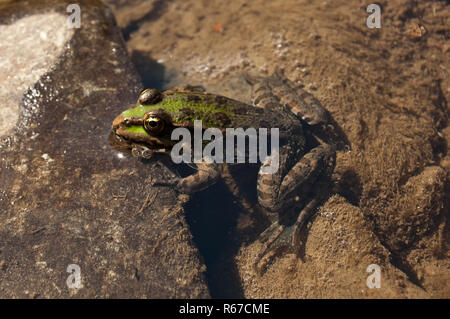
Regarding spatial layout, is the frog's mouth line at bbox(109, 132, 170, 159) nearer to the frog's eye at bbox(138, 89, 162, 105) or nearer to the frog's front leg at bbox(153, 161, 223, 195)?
the frog's front leg at bbox(153, 161, 223, 195)

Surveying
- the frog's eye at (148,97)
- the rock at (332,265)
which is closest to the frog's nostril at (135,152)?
the frog's eye at (148,97)

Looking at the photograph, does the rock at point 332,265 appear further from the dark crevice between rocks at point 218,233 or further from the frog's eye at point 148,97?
the frog's eye at point 148,97

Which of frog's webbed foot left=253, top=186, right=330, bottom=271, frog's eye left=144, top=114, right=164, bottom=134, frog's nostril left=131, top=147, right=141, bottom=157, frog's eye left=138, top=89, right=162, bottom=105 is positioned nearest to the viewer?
frog's eye left=144, top=114, right=164, bottom=134

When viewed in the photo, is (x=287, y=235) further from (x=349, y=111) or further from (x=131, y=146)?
(x=131, y=146)

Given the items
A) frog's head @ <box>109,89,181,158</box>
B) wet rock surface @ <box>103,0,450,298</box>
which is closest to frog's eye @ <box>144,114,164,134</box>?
frog's head @ <box>109,89,181,158</box>

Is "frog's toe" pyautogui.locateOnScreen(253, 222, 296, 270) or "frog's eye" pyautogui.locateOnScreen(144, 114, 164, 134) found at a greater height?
"frog's eye" pyautogui.locateOnScreen(144, 114, 164, 134)
